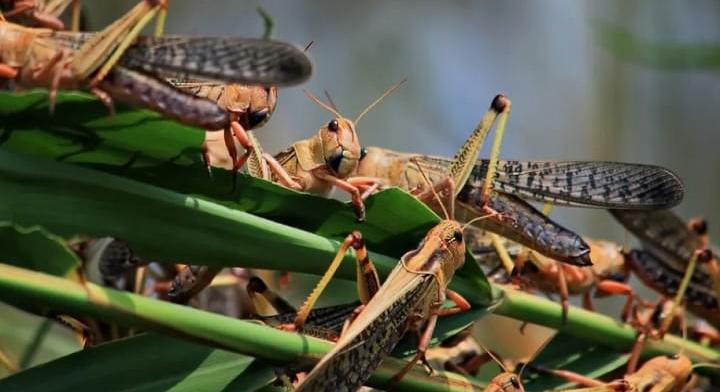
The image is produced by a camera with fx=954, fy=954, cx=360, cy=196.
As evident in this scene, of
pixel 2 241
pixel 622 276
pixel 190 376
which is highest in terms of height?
pixel 2 241

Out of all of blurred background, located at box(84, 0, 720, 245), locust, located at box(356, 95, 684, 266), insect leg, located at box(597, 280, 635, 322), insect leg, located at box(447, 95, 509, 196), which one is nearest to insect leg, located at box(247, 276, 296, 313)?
locust, located at box(356, 95, 684, 266)

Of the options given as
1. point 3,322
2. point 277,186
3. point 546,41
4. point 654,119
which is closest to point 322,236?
point 277,186

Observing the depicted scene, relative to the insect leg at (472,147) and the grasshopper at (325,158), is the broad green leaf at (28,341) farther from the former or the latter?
the insect leg at (472,147)

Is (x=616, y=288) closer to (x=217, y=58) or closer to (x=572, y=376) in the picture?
(x=572, y=376)

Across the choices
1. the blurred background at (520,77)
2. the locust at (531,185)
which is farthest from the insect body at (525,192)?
the blurred background at (520,77)

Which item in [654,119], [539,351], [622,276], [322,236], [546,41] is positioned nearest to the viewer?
[322,236]

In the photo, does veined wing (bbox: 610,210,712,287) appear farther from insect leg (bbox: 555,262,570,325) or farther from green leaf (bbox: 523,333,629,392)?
green leaf (bbox: 523,333,629,392)

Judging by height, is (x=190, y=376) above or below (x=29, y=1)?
below

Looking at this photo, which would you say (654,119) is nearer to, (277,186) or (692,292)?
(692,292)
